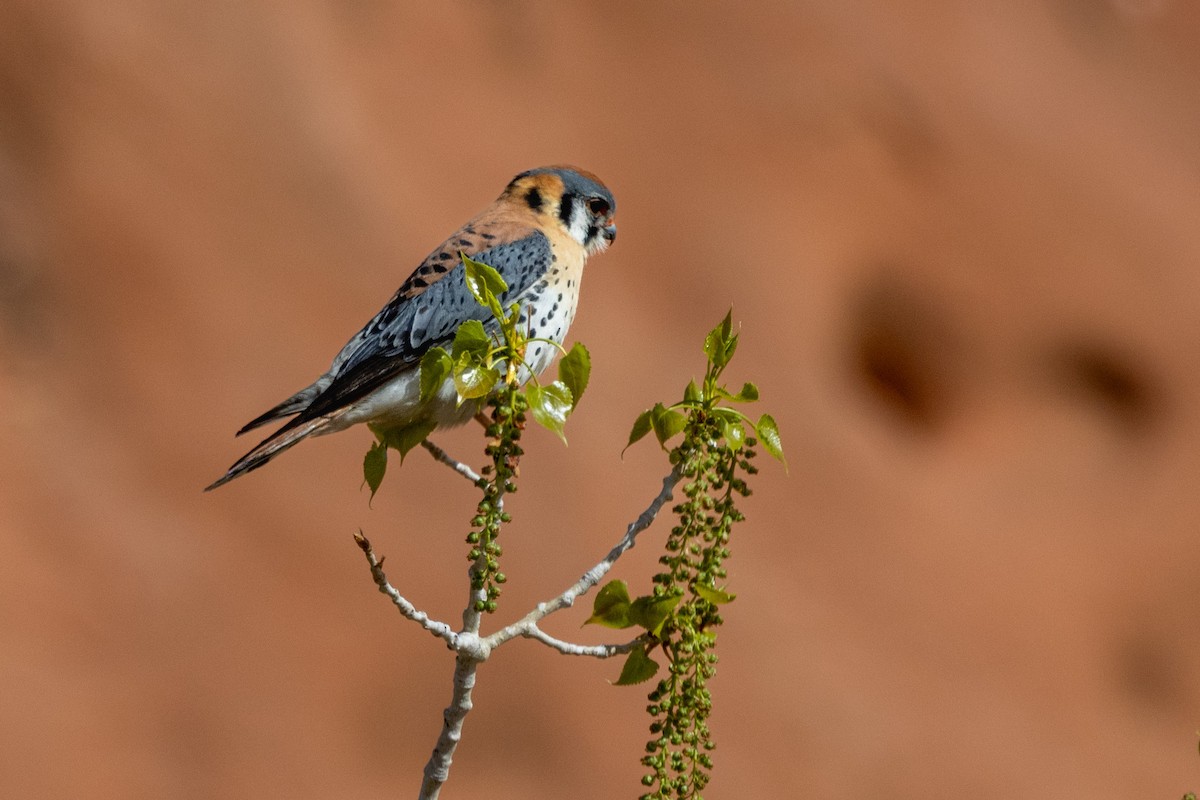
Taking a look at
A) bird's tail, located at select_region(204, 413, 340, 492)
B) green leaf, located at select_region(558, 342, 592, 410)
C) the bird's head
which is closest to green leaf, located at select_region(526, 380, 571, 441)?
green leaf, located at select_region(558, 342, 592, 410)

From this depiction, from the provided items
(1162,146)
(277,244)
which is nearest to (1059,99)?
(1162,146)

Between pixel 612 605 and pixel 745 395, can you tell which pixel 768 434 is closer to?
pixel 745 395

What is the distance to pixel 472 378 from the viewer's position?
214 cm

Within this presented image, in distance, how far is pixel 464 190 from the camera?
793cm

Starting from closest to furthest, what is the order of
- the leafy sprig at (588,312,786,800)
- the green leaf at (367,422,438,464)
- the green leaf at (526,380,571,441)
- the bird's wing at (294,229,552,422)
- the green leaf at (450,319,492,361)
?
the leafy sprig at (588,312,786,800) < the green leaf at (526,380,571,441) < the green leaf at (450,319,492,361) < the green leaf at (367,422,438,464) < the bird's wing at (294,229,552,422)

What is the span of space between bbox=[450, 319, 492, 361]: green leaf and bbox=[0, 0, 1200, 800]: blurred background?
469cm

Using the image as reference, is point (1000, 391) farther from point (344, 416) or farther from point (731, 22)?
point (344, 416)

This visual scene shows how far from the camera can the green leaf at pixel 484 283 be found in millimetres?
2186

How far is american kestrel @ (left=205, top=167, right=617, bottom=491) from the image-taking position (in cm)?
315

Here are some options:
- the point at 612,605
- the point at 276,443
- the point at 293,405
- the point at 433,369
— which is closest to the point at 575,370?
the point at 433,369

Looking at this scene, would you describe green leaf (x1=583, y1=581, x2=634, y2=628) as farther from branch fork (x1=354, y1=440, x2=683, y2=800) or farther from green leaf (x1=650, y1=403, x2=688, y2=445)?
green leaf (x1=650, y1=403, x2=688, y2=445)

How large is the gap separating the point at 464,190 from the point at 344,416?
4894mm

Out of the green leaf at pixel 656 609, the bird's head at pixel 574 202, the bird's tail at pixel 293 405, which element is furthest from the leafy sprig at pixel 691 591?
the bird's head at pixel 574 202

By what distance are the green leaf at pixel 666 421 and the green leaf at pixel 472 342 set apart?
278 millimetres
